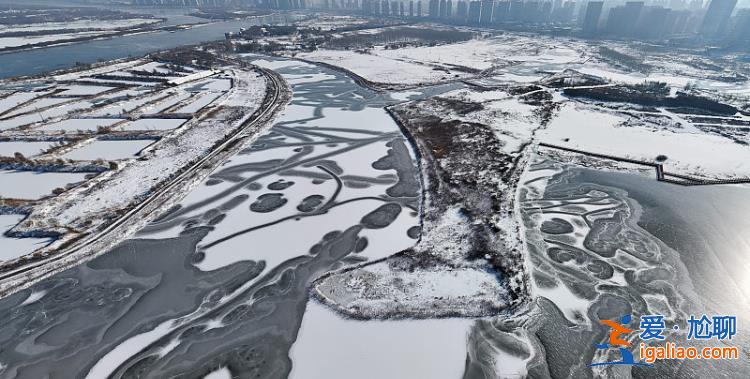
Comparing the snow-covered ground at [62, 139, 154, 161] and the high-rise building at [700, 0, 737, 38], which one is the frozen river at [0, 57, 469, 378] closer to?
the snow-covered ground at [62, 139, 154, 161]

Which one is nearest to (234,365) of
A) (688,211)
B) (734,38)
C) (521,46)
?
(688,211)

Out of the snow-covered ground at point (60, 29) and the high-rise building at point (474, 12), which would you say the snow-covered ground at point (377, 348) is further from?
the high-rise building at point (474, 12)

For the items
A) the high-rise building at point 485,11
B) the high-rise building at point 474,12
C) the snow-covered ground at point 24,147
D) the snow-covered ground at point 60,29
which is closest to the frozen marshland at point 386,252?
the snow-covered ground at point 24,147

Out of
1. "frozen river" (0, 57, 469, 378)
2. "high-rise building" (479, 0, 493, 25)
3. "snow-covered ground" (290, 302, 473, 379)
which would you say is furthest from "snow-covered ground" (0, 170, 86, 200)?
"high-rise building" (479, 0, 493, 25)

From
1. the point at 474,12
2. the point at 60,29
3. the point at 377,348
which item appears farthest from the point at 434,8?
the point at 377,348

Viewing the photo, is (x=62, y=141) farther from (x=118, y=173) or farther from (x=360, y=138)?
(x=360, y=138)
